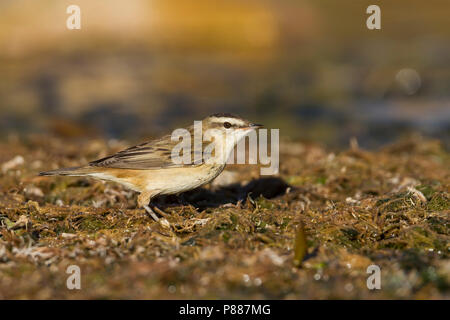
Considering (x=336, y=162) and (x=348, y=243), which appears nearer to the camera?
(x=348, y=243)

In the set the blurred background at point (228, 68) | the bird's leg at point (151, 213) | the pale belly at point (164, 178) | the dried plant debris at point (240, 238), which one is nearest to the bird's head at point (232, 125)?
the pale belly at point (164, 178)

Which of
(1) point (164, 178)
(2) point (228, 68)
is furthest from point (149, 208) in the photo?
(2) point (228, 68)

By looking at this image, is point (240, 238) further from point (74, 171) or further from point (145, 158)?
point (74, 171)

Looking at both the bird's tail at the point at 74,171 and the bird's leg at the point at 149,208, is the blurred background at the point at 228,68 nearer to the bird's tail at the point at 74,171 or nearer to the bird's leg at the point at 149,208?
the bird's tail at the point at 74,171

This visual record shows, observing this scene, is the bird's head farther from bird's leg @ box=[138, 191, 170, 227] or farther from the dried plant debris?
bird's leg @ box=[138, 191, 170, 227]

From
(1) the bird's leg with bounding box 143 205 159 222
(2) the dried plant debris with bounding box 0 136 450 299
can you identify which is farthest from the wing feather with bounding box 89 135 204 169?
(1) the bird's leg with bounding box 143 205 159 222

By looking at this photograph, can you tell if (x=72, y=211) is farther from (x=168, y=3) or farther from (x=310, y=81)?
(x=168, y=3)

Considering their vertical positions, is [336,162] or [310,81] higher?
[310,81]

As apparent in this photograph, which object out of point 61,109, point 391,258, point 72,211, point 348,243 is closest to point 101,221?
point 72,211
